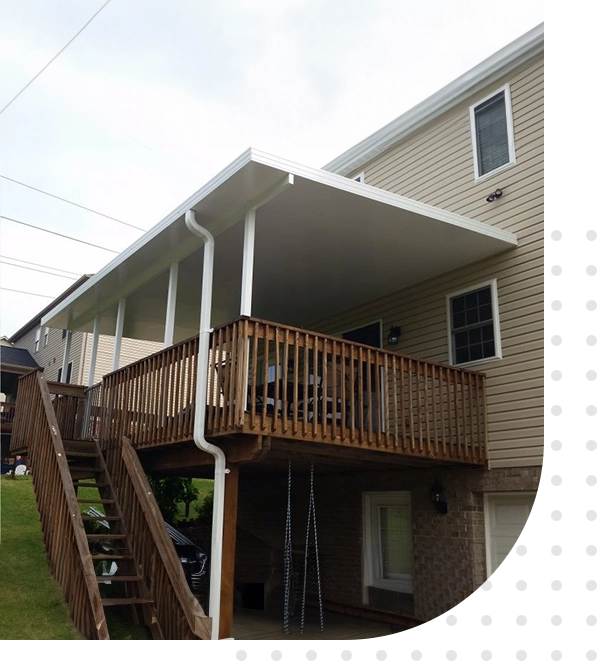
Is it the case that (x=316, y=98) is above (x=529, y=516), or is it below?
above

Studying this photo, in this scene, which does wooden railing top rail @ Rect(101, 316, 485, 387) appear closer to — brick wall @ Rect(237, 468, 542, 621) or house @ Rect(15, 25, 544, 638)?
house @ Rect(15, 25, 544, 638)

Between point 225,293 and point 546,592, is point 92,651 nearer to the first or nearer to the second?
point 546,592

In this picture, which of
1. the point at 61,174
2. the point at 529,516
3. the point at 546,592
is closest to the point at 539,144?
the point at 529,516

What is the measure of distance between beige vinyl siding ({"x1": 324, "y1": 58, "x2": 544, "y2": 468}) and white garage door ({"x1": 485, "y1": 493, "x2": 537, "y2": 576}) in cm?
47

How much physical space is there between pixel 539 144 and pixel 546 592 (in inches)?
229

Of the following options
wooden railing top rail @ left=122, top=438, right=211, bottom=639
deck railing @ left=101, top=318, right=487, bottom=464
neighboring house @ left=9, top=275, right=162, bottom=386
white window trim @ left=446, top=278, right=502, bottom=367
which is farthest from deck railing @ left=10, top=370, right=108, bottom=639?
neighboring house @ left=9, top=275, right=162, bottom=386

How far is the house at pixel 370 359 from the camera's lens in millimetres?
6836

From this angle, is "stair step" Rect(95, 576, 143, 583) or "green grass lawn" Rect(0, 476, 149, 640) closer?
"green grass lawn" Rect(0, 476, 149, 640)

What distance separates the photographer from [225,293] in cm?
1083

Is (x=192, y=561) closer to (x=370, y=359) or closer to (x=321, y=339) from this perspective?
(x=370, y=359)

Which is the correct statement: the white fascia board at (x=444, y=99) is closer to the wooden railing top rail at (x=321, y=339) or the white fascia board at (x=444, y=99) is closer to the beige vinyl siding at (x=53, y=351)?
the wooden railing top rail at (x=321, y=339)

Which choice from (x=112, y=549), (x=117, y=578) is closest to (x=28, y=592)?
(x=117, y=578)

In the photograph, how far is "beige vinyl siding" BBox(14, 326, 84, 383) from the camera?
77.1 ft

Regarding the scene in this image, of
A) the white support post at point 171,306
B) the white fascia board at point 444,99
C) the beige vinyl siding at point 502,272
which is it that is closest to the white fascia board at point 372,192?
the beige vinyl siding at point 502,272
